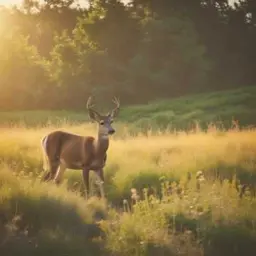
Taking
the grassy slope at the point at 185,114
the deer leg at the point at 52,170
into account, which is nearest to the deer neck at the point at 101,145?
the deer leg at the point at 52,170

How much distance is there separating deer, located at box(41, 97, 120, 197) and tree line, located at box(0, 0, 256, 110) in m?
2.89

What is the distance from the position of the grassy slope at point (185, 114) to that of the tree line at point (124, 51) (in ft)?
0.67

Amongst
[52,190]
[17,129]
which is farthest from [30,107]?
[52,190]

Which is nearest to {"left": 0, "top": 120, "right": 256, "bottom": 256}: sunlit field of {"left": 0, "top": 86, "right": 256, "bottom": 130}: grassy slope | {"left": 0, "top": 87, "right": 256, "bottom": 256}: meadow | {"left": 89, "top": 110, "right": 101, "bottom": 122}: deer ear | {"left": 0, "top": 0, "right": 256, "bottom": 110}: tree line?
{"left": 0, "top": 87, "right": 256, "bottom": 256}: meadow

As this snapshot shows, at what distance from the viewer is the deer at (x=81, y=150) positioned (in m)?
6.14

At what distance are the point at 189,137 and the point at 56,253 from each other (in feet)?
13.5

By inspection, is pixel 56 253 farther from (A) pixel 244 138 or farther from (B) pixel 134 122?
(B) pixel 134 122

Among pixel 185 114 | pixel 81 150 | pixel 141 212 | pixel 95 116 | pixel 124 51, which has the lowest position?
pixel 141 212

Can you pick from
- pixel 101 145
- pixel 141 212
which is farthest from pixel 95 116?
pixel 141 212

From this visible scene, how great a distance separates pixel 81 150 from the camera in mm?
6469

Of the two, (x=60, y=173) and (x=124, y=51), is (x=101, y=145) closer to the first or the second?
(x=60, y=173)

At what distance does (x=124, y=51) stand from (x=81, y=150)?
972cm

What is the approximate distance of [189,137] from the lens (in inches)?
323

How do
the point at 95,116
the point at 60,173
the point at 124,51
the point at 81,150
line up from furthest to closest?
the point at 124,51 → the point at 60,173 → the point at 81,150 → the point at 95,116
